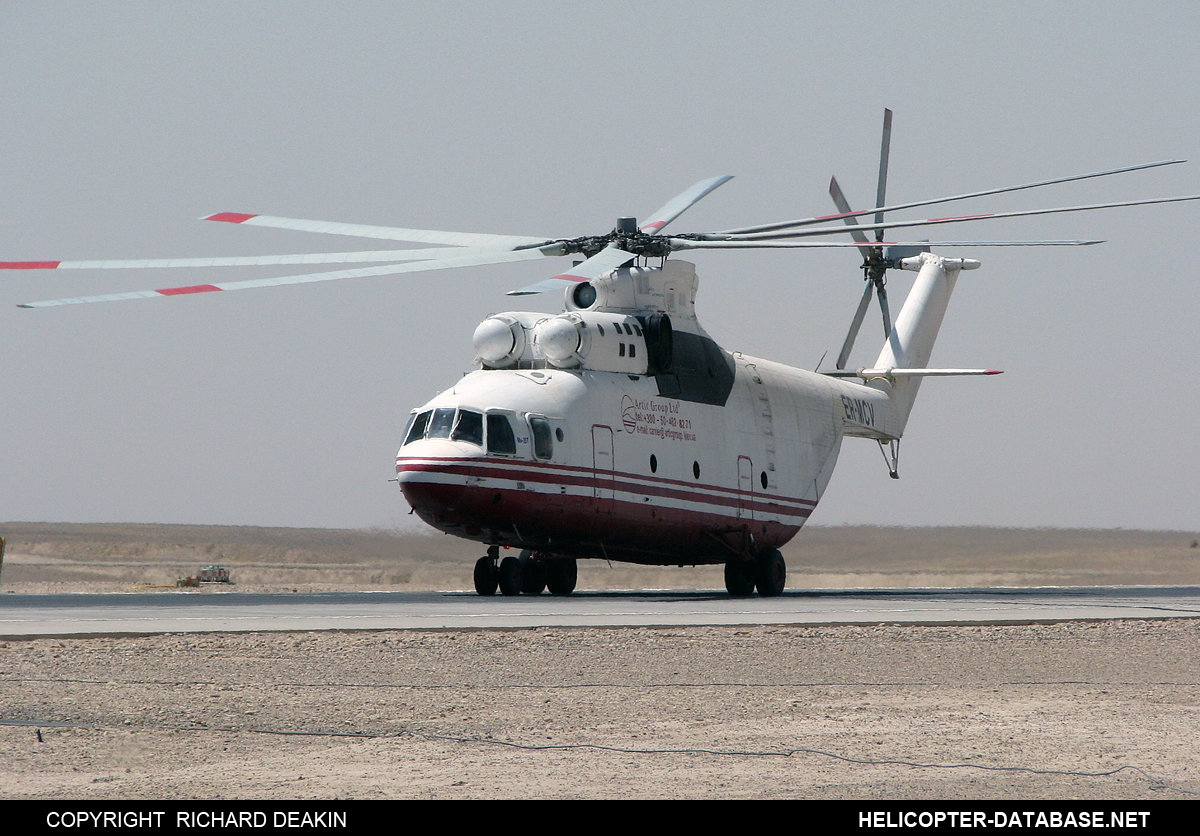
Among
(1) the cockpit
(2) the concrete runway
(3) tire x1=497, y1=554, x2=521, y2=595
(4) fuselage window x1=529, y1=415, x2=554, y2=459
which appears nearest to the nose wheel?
(3) tire x1=497, y1=554, x2=521, y2=595

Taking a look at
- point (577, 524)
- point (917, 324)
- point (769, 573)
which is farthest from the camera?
point (917, 324)

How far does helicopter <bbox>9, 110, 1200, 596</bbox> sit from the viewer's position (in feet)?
66.4

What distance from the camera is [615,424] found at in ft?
73.0

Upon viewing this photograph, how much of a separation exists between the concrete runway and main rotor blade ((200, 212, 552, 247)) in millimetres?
5432

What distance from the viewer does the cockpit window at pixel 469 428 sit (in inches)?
803

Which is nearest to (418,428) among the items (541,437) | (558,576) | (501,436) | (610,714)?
(501,436)

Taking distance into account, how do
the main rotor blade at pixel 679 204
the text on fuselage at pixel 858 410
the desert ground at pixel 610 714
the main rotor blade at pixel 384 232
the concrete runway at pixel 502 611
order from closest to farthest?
the desert ground at pixel 610 714, the concrete runway at pixel 502 611, the main rotor blade at pixel 384 232, the main rotor blade at pixel 679 204, the text on fuselage at pixel 858 410

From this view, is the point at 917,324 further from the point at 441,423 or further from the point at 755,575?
the point at 441,423

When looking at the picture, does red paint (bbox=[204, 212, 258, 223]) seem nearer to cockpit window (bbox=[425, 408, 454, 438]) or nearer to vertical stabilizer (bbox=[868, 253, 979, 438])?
cockpit window (bbox=[425, 408, 454, 438])

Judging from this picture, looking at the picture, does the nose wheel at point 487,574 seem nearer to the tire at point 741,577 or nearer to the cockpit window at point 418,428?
the cockpit window at point 418,428

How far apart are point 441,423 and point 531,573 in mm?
3865

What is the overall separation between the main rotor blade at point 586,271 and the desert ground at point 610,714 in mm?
4906

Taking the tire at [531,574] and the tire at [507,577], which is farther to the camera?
the tire at [531,574]

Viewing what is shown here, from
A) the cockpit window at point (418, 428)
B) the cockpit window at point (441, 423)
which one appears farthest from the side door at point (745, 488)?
the cockpit window at point (418, 428)
